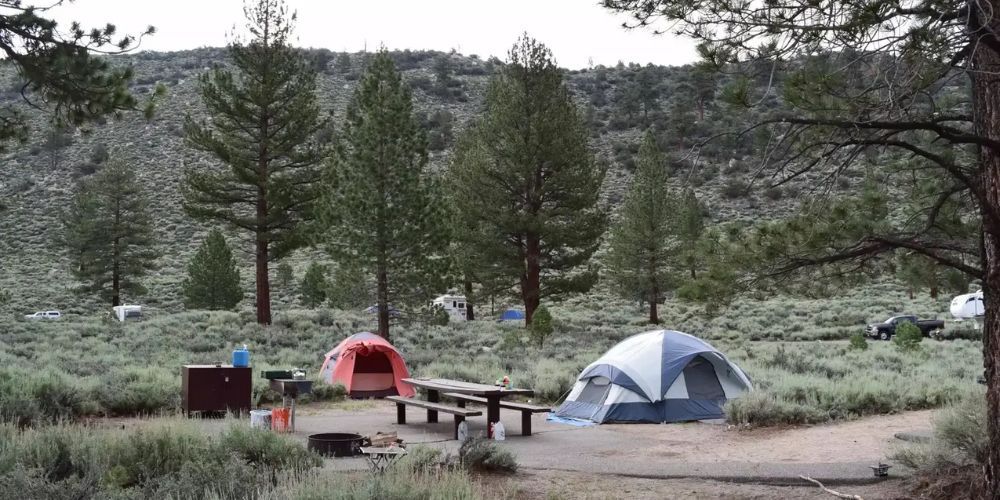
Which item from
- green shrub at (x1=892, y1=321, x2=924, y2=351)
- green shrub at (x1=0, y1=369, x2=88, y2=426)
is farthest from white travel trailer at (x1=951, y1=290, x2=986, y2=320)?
green shrub at (x1=0, y1=369, x2=88, y2=426)

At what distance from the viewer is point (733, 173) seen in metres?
63.9

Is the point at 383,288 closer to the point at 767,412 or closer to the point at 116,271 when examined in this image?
the point at 767,412

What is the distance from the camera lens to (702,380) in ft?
45.5

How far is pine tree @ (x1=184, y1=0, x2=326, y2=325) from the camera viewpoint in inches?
1033

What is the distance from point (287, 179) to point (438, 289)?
7831 millimetres

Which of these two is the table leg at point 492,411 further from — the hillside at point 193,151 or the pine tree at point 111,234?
the pine tree at point 111,234

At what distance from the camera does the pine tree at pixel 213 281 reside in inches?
1425

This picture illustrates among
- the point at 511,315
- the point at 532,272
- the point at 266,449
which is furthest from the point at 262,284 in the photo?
the point at 266,449

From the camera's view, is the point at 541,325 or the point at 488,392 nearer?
the point at 488,392

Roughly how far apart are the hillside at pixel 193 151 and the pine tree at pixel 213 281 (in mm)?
5992

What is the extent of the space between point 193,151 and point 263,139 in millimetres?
38499

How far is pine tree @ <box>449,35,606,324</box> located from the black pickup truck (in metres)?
11.7

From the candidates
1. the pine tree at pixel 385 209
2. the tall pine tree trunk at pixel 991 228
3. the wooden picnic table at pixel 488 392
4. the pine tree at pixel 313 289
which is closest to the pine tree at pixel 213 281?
the pine tree at pixel 313 289

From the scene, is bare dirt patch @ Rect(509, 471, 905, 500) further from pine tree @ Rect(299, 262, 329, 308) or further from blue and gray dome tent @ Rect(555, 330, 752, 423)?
pine tree @ Rect(299, 262, 329, 308)
